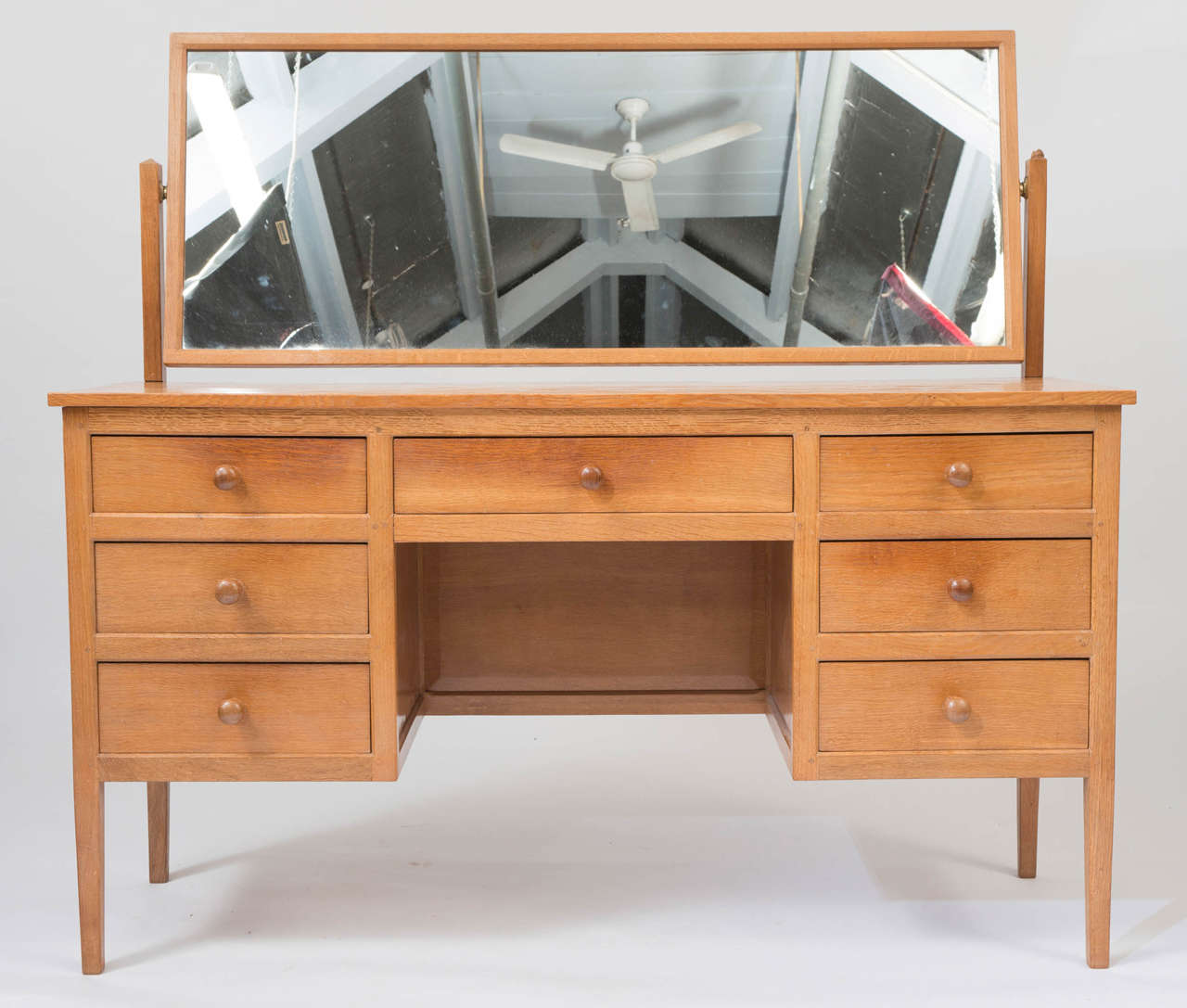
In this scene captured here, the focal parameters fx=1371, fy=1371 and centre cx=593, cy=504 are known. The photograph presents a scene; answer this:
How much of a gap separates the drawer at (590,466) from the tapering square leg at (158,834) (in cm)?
89

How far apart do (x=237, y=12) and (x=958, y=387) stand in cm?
217

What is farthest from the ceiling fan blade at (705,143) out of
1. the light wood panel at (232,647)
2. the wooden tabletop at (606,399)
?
the light wood panel at (232,647)

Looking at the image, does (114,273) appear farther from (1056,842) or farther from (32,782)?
(1056,842)

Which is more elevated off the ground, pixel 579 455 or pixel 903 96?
pixel 903 96

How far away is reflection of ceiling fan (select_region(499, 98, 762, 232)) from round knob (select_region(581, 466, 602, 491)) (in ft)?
2.29

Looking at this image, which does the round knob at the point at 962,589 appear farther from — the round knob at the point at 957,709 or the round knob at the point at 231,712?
A: the round knob at the point at 231,712

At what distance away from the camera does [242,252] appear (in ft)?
8.80

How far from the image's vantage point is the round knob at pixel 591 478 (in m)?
2.24

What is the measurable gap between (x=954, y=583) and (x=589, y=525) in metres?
0.61

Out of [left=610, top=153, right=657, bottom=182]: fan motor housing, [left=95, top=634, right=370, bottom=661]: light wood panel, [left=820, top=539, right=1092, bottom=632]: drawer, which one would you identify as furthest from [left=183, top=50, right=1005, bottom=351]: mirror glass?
[left=95, top=634, right=370, bottom=661]: light wood panel

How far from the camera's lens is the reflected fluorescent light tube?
2.70m

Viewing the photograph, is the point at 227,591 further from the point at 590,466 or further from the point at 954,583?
the point at 954,583

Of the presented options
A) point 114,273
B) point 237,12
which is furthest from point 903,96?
point 114,273

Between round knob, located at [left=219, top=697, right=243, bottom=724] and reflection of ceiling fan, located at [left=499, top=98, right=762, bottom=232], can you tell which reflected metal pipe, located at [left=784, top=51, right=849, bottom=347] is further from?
round knob, located at [left=219, top=697, right=243, bottom=724]
